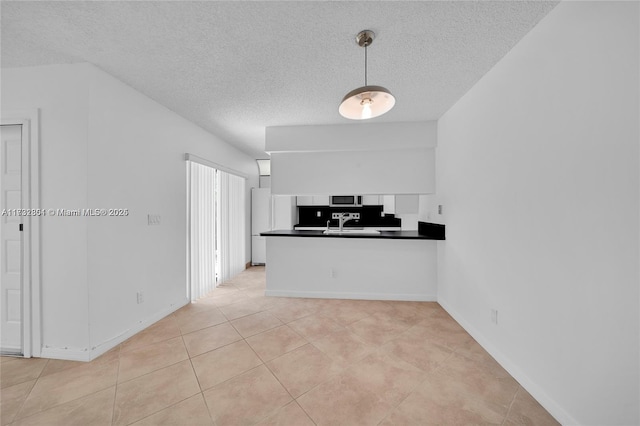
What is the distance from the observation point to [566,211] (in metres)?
1.43

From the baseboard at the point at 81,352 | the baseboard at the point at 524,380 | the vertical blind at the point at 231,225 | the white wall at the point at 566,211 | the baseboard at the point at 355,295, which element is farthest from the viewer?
the vertical blind at the point at 231,225

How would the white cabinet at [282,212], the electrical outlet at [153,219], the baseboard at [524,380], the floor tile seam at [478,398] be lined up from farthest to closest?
the white cabinet at [282,212], the electrical outlet at [153,219], the floor tile seam at [478,398], the baseboard at [524,380]

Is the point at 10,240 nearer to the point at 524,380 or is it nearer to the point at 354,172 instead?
the point at 354,172

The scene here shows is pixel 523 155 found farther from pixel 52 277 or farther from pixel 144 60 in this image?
pixel 52 277

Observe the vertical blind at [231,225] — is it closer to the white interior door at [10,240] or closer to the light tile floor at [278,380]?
the light tile floor at [278,380]

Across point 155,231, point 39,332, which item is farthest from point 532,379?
point 39,332

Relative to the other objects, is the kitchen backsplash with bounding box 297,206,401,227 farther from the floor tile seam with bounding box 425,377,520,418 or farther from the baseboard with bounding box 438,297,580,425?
the floor tile seam with bounding box 425,377,520,418

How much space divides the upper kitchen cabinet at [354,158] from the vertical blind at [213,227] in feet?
3.61

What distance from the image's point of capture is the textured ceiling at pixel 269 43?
1.55m

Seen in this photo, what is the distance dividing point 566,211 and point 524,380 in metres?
1.26

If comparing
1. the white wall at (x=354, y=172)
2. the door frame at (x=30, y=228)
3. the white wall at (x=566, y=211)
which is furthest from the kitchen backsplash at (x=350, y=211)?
the door frame at (x=30, y=228)

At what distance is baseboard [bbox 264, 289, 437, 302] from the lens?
351cm

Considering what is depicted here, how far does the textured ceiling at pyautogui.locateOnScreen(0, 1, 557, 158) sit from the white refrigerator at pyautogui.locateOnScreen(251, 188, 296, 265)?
285cm

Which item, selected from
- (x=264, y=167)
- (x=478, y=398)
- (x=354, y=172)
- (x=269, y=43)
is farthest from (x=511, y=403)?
(x=264, y=167)
